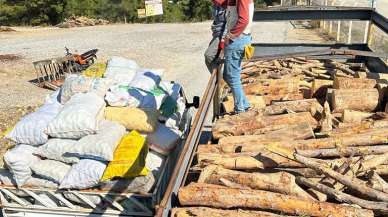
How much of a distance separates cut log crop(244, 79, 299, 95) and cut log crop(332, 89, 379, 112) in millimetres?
953

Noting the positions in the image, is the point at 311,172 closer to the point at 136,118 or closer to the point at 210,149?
the point at 210,149

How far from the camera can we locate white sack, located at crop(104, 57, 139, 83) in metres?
6.70

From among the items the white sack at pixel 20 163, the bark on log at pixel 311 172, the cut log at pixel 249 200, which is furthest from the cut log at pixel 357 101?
the white sack at pixel 20 163

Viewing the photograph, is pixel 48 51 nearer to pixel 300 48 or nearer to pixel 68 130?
pixel 300 48

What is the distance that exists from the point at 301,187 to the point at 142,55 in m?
14.4

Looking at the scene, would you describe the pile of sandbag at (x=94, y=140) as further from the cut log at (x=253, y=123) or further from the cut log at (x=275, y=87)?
the cut log at (x=275, y=87)

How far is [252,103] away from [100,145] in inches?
77.3

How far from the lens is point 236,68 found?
5371 millimetres

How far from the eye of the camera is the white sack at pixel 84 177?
474 centimetres

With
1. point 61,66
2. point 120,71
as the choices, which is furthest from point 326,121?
point 61,66

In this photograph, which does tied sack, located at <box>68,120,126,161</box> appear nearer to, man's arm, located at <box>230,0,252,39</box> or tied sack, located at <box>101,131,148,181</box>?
tied sack, located at <box>101,131,148,181</box>

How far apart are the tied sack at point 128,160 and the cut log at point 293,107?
1.46m

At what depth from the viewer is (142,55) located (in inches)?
687

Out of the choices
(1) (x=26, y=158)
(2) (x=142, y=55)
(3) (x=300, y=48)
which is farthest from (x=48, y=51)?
(1) (x=26, y=158)
